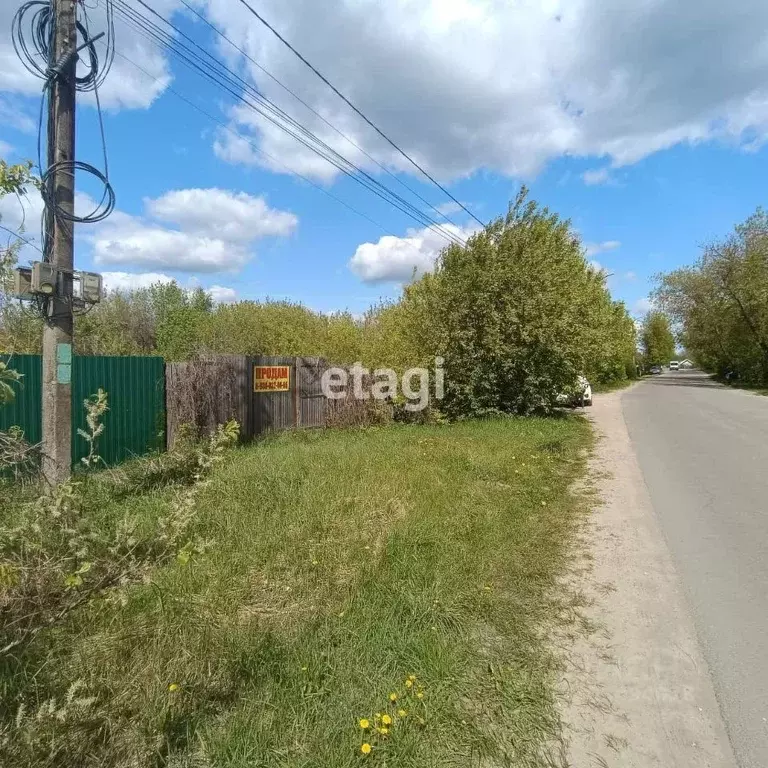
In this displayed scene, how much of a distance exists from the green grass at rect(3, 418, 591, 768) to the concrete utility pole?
42.3 inches

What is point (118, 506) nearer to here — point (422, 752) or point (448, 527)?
point (448, 527)

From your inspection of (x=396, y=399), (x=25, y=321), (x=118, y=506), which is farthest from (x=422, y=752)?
(x=25, y=321)

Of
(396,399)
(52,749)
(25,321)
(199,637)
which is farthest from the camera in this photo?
(396,399)

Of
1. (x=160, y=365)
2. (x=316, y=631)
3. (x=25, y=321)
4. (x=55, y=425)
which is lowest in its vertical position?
(x=316, y=631)

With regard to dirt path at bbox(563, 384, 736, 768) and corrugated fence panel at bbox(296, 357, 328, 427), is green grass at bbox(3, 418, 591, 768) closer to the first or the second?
dirt path at bbox(563, 384, 736, 768)

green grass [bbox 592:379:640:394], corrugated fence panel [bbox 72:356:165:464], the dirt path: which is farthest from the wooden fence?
green grass [bbox 592:379:640:394]

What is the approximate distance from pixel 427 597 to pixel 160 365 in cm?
686

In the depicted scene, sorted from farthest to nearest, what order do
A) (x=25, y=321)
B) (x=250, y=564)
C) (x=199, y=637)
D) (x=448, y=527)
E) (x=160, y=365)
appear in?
(x=25, y=321) → (x=160, y=365) → (x=448, y=527) → (x=250, y=564) → (x=199, y=637)

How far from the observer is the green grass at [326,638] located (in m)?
2.36

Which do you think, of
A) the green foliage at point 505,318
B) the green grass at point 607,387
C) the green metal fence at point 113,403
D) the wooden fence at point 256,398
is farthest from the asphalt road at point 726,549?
the green grass at point 607,387

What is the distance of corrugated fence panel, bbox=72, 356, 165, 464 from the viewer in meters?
7.45

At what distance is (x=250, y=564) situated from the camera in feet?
13.6

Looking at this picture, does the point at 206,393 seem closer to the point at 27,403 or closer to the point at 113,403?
the point at 113,403

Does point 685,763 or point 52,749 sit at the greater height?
point 52,749
